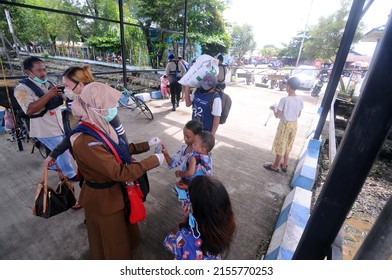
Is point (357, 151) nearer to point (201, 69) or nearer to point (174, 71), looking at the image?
point (201, 69)

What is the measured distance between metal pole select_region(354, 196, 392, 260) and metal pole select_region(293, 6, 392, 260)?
4.7 inches

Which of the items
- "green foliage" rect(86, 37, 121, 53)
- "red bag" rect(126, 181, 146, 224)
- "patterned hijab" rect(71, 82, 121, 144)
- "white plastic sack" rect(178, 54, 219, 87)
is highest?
"green foliage" rect(86, 37, 121, 53)

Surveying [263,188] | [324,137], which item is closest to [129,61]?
[324,137]

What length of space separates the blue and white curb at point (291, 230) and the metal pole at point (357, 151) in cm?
92

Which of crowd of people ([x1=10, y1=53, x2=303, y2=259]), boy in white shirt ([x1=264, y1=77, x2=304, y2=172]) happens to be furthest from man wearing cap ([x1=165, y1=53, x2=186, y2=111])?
crowd of people ([x1=10, y1=53, x2=303, y2=259])

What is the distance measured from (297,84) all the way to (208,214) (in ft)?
8.32

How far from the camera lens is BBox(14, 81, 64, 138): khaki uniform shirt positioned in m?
2.45

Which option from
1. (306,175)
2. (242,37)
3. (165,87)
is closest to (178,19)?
(165,87)

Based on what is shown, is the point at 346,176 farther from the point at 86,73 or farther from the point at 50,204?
the point at 86,73

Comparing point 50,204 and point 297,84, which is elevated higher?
point 297,84

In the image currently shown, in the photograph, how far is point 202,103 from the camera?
9.02 ft

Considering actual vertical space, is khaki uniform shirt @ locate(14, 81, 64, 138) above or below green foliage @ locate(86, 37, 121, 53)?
below

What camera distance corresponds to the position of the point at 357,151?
2.61 feet

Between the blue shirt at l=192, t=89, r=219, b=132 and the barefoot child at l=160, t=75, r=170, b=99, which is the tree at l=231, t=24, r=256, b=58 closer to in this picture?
the barefoot child at l=160, t=75, r=170, b=99
